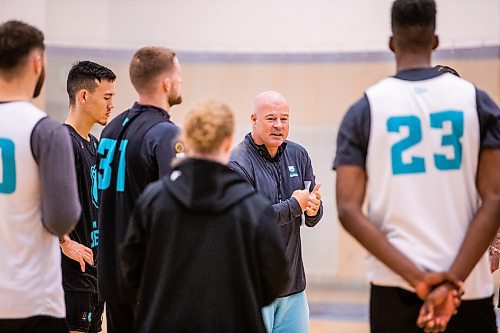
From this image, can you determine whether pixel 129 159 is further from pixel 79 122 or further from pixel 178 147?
pixel 79 122

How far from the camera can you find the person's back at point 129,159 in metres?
3.36

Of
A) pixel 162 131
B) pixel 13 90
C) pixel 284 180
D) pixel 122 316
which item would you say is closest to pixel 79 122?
pixel 284 180

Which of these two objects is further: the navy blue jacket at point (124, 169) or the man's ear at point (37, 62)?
the navy blue jacket at point (124, 169)

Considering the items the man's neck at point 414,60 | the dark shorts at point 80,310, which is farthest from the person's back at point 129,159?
the man's neck at point 414,60

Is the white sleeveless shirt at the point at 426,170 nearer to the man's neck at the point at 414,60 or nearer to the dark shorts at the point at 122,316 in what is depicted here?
the man's neck at the point at 414,60

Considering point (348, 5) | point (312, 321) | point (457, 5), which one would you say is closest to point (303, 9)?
point (348, 5)

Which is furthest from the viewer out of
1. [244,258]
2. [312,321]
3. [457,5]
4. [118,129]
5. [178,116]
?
[178,116]

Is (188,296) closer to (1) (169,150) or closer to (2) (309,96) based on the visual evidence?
(1) (169,150)

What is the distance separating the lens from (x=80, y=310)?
14.3 feet

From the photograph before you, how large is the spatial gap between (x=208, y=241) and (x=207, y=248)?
2 centimetres

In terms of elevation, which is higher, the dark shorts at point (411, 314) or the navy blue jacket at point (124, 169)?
the navy blue jacket at point (124, 169)

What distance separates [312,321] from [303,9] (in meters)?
3.46

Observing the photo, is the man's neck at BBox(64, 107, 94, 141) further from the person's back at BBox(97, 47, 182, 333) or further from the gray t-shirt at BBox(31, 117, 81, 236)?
the gray t-shirt at BBox(31, 117, 81, 236)

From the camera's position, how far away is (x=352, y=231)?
2762 mm
